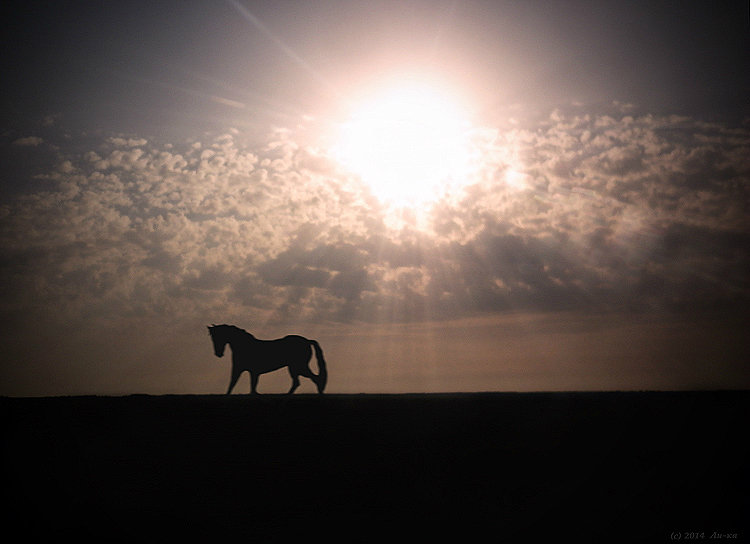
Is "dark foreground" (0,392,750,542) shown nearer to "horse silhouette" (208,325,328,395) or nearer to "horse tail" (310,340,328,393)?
"horse silhouette" (208,325,328,395)

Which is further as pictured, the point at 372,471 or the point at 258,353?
the point at 258,353

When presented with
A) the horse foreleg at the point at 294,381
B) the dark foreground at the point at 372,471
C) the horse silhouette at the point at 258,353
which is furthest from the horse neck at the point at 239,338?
the dark foreground at the point at 372,471

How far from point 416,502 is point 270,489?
2.18 m

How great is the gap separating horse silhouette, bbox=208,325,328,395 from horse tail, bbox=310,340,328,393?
0.48 feet

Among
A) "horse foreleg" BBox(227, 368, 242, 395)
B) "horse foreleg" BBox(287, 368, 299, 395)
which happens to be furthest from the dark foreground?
"horse foreleg" BBox(287, 368, 299, 395)

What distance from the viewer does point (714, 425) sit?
1259 cm

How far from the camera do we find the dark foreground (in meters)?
8.01

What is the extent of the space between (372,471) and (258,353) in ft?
38.1

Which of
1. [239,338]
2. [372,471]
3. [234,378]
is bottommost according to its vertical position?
[372,471]

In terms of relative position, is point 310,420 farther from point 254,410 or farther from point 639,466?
point 639,466

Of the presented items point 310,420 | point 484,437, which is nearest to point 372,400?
point 310,420

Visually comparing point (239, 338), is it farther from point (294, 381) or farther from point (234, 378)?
point (294, 381)

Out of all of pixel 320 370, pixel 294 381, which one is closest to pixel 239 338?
pixel 294 381

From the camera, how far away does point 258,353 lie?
21.0 meters
